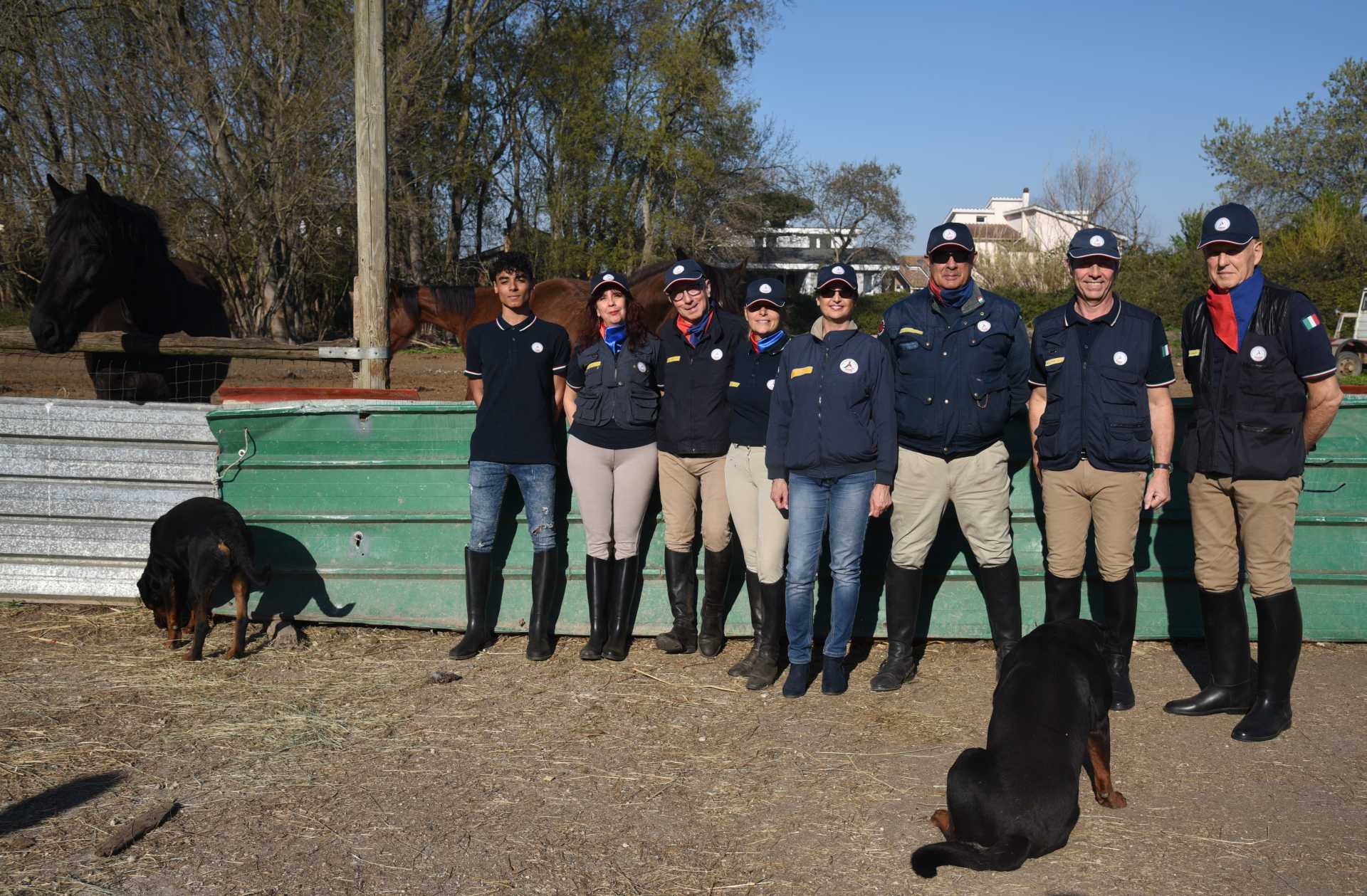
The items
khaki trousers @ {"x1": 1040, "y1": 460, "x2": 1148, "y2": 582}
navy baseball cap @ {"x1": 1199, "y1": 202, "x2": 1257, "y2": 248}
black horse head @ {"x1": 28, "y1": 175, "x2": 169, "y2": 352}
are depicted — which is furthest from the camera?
black horse head @ {"x1": 28, "y1": 175, "x2": 169, "y2": 352}

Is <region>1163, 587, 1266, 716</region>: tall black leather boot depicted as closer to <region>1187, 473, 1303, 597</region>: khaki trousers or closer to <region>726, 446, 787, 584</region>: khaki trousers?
<region>1187, 473, 1303, 597</region>: khaki trousers

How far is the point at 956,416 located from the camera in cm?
467

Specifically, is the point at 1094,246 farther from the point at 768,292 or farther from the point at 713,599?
the point at 713,599

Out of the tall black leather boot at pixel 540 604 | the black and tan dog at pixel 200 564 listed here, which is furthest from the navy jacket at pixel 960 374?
the black and tan dog at pixel 200 564

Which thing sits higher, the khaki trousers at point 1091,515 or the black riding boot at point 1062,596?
the khaki trousers at point 1091,515

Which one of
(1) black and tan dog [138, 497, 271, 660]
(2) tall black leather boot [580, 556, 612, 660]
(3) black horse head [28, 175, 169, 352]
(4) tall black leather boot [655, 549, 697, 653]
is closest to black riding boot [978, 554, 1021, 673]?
(4) tall black leather boot [655, 549, 697, 653]

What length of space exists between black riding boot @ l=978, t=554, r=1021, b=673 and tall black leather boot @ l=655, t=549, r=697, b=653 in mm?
1502

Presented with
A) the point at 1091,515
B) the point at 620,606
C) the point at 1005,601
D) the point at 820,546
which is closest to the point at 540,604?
the point at 620,606

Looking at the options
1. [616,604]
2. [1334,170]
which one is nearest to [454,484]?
[616,604]

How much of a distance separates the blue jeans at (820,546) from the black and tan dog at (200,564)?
8.83 ft

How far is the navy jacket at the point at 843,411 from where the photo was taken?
4.66 metres

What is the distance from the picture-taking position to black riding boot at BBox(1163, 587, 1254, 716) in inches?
178

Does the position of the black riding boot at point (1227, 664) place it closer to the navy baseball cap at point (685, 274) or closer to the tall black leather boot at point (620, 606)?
the tall black leather boot at point (620, 606)

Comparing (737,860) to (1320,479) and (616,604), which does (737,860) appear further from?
(1320,479)
